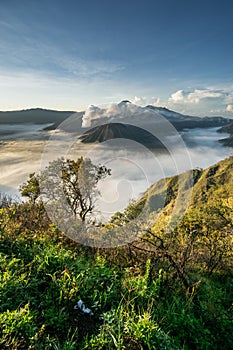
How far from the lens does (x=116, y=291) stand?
12.6 ft

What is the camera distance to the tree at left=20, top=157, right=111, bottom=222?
8.44 metres

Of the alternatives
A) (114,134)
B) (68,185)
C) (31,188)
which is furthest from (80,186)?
(114,134)

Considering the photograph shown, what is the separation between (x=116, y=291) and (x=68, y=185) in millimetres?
5398

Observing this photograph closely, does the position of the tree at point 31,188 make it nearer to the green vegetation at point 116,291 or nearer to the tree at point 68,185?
the tree at point 68,185

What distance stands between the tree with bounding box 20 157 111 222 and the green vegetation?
2.05 m

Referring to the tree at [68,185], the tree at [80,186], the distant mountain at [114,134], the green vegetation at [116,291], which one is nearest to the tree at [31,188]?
the tree at [68,185]

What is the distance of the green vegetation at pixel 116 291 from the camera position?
2.88 metres

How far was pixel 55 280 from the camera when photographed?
377 centimetres

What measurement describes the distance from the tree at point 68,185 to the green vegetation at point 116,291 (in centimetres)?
205

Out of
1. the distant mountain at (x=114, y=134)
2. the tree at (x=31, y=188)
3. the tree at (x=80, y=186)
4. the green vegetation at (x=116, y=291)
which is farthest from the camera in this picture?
the distant mountain at (x=114, y=134)

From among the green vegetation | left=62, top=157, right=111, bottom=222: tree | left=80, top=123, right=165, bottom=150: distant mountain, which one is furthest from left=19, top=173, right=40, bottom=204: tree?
left=80, top=123, right=165, bottom=150: distant mountain

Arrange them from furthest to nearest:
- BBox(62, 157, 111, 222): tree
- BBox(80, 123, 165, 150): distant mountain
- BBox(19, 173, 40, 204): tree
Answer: BBox(80, 123, 165, 150): distant mountain < BBox(19, 173, 40, 204): tree < BBox(62, 157, 111, 222): tree

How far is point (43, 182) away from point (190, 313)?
715 cm

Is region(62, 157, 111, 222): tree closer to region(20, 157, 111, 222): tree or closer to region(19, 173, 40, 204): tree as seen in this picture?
region(20, 157, 111, 222): tree
